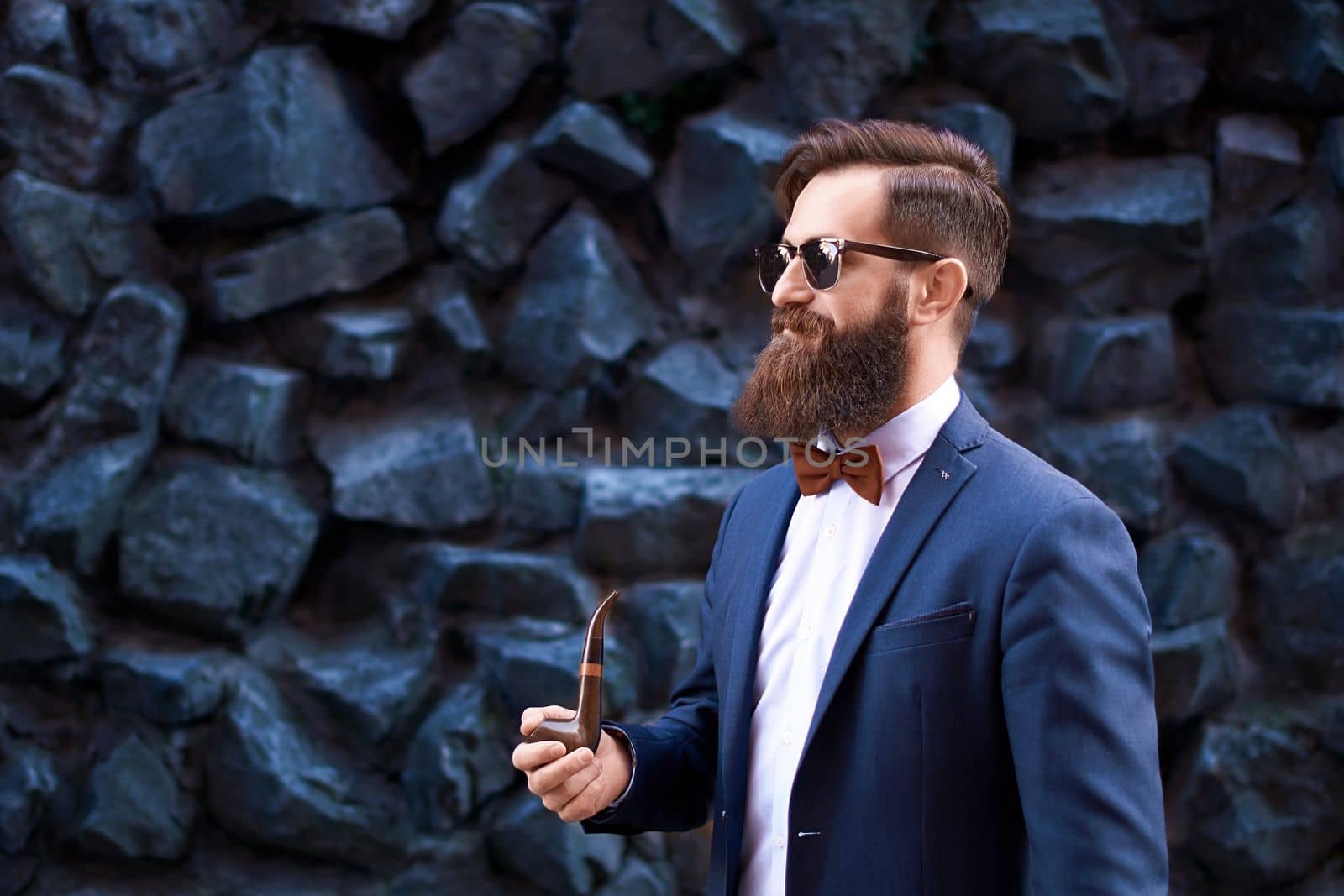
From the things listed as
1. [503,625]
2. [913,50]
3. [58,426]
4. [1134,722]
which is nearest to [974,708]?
[1134,722]

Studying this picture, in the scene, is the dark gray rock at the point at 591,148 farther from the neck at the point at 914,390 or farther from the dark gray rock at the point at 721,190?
the neck at the point at 914,390

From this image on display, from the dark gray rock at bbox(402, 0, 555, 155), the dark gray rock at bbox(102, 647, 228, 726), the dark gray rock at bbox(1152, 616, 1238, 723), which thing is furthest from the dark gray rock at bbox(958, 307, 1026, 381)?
the dark gray rock at bbox(102, 647, 228, 726)

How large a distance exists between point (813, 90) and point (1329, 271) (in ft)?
5.71

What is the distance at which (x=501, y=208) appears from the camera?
11.4ft

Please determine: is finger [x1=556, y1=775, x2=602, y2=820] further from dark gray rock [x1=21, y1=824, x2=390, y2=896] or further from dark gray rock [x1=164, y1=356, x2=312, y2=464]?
dark gray rock [x1=164, y1=356, x2=312, y2=464]

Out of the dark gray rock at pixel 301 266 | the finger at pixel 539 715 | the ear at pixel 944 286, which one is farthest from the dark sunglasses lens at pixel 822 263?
the dark gray rock at pixel 301 266

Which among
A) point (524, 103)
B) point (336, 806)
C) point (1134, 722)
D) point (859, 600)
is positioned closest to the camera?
point (1134, 722)

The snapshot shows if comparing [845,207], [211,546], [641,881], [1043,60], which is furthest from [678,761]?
[1043,60]

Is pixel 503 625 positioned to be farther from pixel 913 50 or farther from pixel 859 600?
pixel 913 50

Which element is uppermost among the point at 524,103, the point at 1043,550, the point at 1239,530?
the point at 524,103

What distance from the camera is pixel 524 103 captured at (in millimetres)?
3600

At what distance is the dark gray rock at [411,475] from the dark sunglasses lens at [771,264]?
1.88m

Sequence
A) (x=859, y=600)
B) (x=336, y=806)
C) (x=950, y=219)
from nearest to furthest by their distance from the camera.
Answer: (x=859, y=600) < (x=950, y=219) < (x=336, y=806)

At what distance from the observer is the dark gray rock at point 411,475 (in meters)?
3.34
